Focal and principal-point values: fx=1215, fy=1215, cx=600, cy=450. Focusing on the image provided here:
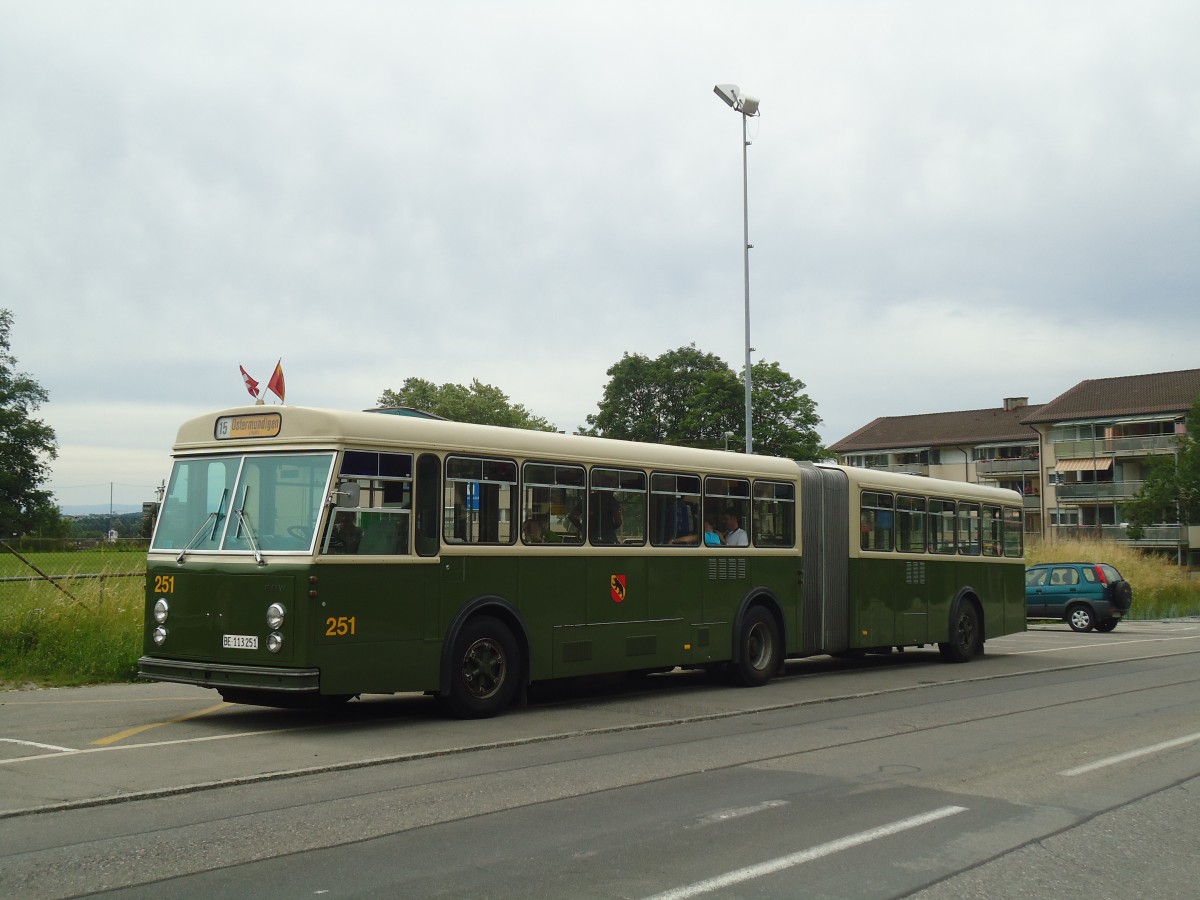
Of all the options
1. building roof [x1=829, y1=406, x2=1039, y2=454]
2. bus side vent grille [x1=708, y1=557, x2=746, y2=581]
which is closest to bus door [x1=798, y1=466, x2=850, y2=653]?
bus side vent grille [x1=708, y1=557, x2=746, y2=581]

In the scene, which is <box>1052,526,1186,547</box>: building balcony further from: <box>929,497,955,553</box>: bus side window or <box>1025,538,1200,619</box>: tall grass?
<box>929,497,955,553</box>: bus side window

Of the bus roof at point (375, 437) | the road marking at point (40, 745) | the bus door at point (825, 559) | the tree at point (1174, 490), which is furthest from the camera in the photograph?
the tree at point (1174, 490)

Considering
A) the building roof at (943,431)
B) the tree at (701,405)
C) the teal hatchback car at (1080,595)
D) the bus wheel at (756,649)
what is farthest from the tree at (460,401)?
the bus wheel at (756,649)

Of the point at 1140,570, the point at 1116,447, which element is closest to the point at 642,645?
the point at 1140,570

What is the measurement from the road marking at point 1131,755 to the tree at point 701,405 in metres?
44.0

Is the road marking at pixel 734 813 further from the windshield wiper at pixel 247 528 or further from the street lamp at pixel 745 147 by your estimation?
the street lamp at pixel 745 147

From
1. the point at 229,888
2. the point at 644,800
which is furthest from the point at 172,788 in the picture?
the point at 644,800

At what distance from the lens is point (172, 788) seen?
823 cm

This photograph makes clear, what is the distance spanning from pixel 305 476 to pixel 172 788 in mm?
3369

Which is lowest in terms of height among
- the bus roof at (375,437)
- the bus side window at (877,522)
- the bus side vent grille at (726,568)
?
the bus side vent grille at (726,568)

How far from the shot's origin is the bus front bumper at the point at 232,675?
10398mm

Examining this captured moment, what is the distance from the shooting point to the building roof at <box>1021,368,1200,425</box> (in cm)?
7957

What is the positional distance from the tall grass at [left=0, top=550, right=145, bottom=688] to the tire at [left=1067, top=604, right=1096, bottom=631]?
974 inches

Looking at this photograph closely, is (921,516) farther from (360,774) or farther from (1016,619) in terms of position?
(360,774)
